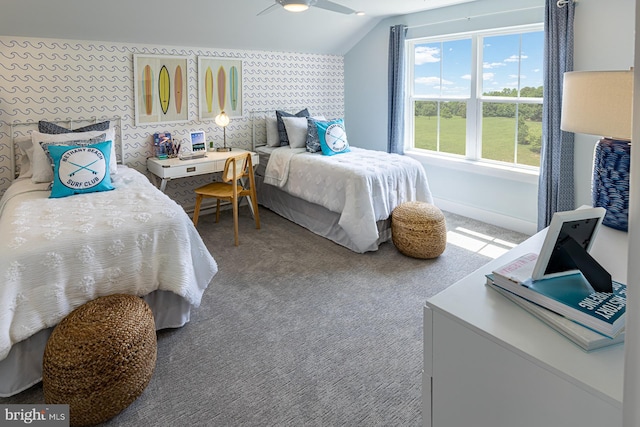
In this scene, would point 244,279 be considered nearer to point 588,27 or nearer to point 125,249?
point 125,249

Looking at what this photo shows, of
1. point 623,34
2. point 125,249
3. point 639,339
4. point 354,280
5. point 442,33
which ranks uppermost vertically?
point 442,33

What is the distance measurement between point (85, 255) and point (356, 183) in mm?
2122

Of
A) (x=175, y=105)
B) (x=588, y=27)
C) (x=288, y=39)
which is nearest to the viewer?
(x=588, y=27)

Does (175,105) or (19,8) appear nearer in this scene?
(19,8)

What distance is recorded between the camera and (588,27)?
3.32m

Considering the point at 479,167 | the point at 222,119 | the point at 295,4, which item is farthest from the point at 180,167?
the point at 479,167

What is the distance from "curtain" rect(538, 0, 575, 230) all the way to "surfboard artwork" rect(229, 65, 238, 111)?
311 centimetres

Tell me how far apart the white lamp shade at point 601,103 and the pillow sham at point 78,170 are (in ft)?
9.43

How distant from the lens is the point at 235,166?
370 centimetres

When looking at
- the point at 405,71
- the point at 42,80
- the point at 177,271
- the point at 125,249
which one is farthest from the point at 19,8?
the point at 405,71

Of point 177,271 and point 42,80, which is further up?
point 42,80

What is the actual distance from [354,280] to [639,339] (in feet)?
8.67

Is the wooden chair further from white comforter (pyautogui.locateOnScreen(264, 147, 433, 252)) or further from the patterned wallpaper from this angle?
the patterned wallpaper

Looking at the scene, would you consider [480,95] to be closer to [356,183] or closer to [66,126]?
[356,183]
